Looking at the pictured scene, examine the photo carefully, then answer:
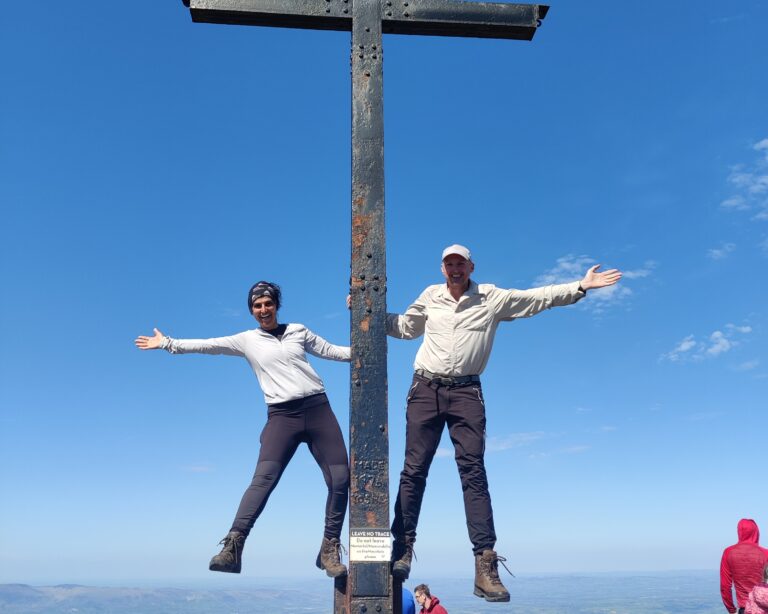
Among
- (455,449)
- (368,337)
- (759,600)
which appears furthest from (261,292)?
(759,600)

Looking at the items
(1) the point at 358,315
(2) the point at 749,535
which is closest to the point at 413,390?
(1) the point at 358,315

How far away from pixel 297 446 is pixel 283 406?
407 mm

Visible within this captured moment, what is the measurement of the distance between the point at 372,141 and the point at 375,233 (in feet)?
2.78

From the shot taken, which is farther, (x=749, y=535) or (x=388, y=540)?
(x=749, y=535)

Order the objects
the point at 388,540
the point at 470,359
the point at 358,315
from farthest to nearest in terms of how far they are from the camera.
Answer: the point at 470,359, the point at 358,315, the point at 388,540


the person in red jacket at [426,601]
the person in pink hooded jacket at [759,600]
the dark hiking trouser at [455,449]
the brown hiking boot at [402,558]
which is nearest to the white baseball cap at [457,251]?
the dark hiking trouser at [455,449]

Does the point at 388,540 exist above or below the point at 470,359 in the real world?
below

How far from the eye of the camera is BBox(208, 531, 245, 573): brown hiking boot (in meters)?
6.28

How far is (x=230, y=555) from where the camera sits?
6.37 meters

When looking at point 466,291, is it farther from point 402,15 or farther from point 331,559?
point 331,559

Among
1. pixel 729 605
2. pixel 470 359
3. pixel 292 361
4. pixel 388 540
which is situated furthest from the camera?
pixel 729 605

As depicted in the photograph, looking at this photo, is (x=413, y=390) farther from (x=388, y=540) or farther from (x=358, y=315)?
(x=388, y=540)

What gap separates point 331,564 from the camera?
654 centimetres

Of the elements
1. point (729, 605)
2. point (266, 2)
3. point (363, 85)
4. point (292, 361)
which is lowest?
point (729, 605)
